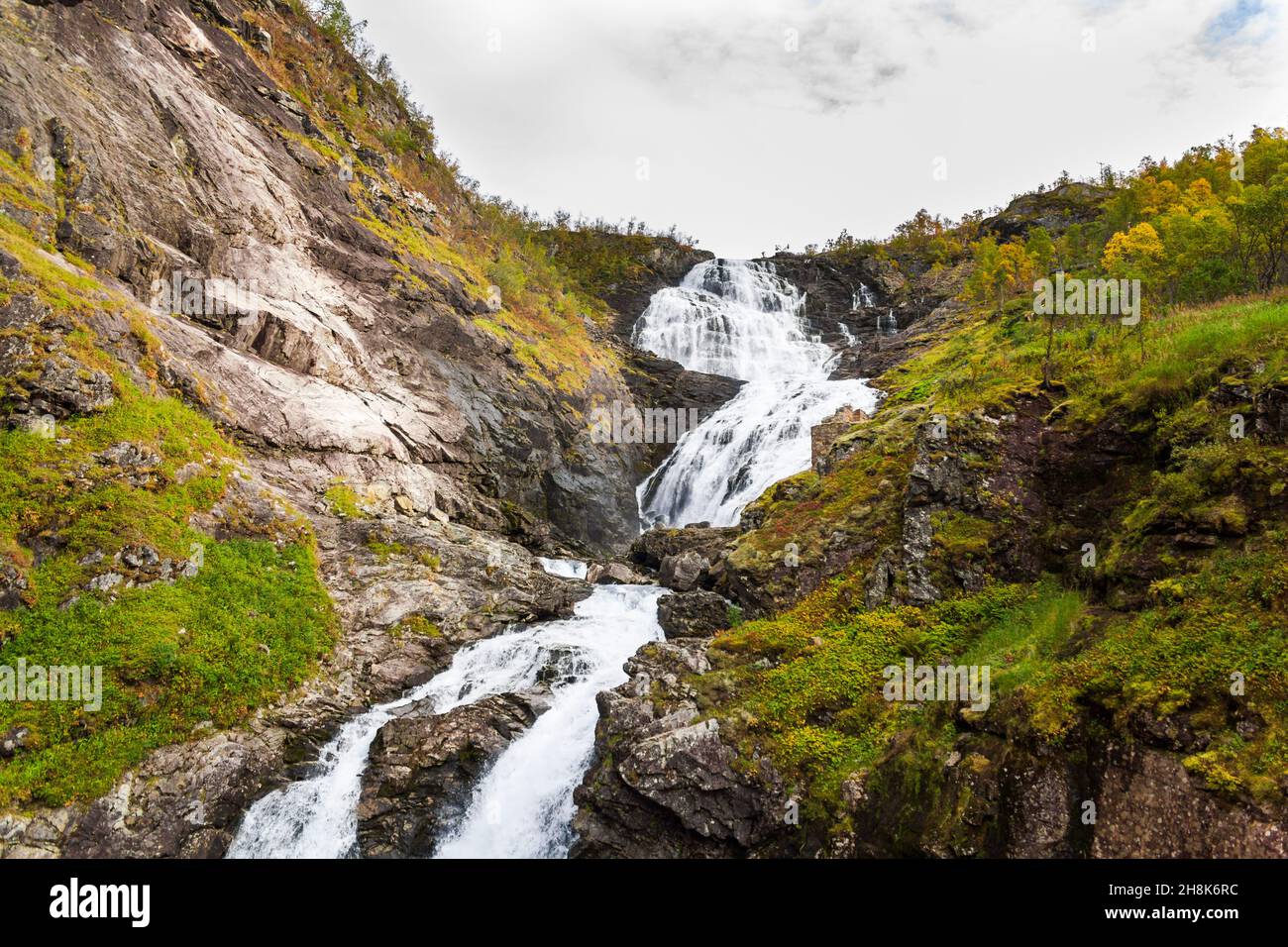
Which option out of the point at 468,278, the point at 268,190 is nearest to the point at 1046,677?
the point at 268,190

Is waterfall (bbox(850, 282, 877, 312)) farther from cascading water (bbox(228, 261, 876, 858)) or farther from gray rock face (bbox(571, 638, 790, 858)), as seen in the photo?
gray rock face (bbox(571, 638, 790, 858))

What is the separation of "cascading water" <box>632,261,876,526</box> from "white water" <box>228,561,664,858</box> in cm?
1354

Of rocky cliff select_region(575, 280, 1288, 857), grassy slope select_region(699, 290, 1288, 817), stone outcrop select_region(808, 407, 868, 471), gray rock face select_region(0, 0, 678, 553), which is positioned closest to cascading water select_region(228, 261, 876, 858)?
rocky cliff select_region(575, 280, 1288, 857)

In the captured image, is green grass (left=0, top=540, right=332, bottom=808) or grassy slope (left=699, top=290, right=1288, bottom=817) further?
green grass (left=0, top=540, right=332, bottom=808)

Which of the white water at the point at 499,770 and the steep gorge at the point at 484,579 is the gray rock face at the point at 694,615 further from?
the white water at the point at 499,770

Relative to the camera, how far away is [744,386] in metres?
45.6

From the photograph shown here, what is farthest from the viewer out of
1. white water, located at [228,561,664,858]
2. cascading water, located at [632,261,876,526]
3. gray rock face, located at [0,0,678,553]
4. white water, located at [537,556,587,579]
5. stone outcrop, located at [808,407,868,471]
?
cascading water, located at [632,261,876,526]

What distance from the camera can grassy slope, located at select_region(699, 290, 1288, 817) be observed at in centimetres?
719

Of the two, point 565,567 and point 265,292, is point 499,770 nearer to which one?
point 565,567

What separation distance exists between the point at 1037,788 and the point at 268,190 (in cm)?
3397

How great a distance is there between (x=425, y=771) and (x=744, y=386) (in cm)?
3742

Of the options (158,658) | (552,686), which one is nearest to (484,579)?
(552,686)

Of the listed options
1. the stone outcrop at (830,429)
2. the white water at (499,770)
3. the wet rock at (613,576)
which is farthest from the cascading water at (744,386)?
the white water at (499,770)

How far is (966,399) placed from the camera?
55.1 feet
